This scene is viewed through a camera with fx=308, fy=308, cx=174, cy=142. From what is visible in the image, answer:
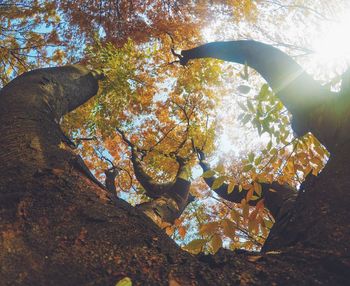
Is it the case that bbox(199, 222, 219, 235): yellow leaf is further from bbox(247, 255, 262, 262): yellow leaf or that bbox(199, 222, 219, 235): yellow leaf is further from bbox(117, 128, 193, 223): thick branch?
bbox(117, 128, 193, 223): thick branch

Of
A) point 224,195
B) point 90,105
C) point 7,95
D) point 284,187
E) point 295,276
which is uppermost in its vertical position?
point 90,105

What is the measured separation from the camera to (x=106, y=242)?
110cm

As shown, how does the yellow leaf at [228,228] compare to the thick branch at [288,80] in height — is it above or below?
below

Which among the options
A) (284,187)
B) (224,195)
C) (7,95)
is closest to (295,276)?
(7,95)

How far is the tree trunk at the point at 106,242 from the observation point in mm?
944

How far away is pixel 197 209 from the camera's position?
11422 mm

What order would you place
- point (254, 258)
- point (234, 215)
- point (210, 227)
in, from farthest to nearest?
point (234, 215) < point (210, 227) < point (254, 258)

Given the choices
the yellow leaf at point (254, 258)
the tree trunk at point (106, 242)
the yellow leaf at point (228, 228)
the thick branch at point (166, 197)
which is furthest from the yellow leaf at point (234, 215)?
the thick branch at point (166, 197)

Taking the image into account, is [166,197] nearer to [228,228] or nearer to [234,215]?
[234,215]

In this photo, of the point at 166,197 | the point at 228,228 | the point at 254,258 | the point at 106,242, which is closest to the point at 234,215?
the point at 228,228

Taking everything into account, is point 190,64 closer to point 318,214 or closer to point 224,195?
point 224,195

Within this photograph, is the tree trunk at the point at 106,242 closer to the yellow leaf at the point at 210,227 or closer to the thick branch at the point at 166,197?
the yellow leaf at the point at 210,227

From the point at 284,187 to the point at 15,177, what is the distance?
306cm

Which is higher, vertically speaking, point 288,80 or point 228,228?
point 288,80
